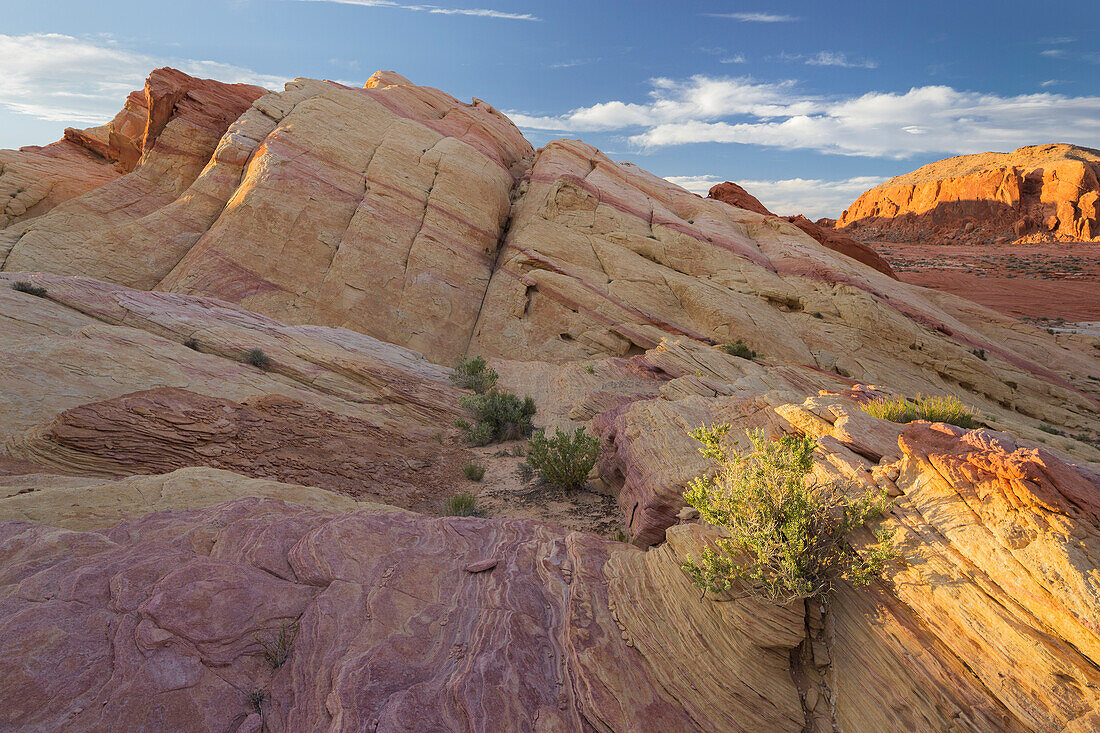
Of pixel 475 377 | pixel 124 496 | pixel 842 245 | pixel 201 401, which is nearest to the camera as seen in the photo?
pixel 124 496

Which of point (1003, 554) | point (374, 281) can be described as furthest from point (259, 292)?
point (1003, 554)

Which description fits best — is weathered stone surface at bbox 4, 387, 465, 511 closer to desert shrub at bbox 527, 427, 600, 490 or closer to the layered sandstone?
desert shrub at bbox 527, 427, 600, 490

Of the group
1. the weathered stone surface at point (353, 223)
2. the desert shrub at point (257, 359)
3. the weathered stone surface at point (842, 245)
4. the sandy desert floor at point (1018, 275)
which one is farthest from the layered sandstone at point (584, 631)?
the sandy desert floor at point (1018, 275)

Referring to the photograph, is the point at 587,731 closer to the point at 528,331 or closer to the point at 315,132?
the point at 528,331

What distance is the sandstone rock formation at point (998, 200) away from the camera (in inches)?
3036

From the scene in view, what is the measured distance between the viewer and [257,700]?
3756 mm

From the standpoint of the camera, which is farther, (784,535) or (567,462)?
(567,462)

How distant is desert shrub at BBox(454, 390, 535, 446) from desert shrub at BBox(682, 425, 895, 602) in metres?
8.63

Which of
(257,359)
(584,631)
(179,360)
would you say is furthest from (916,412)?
(179,360)

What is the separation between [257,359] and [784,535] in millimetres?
12745

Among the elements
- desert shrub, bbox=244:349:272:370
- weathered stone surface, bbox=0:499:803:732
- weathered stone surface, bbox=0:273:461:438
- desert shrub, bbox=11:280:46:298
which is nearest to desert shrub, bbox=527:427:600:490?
weathered stone surface, bbox=0:273:461:438

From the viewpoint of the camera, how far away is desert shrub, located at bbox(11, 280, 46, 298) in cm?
1220

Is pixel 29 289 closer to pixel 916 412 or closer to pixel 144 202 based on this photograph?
pixel 144 202

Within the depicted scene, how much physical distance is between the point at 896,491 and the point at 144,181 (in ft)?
107
